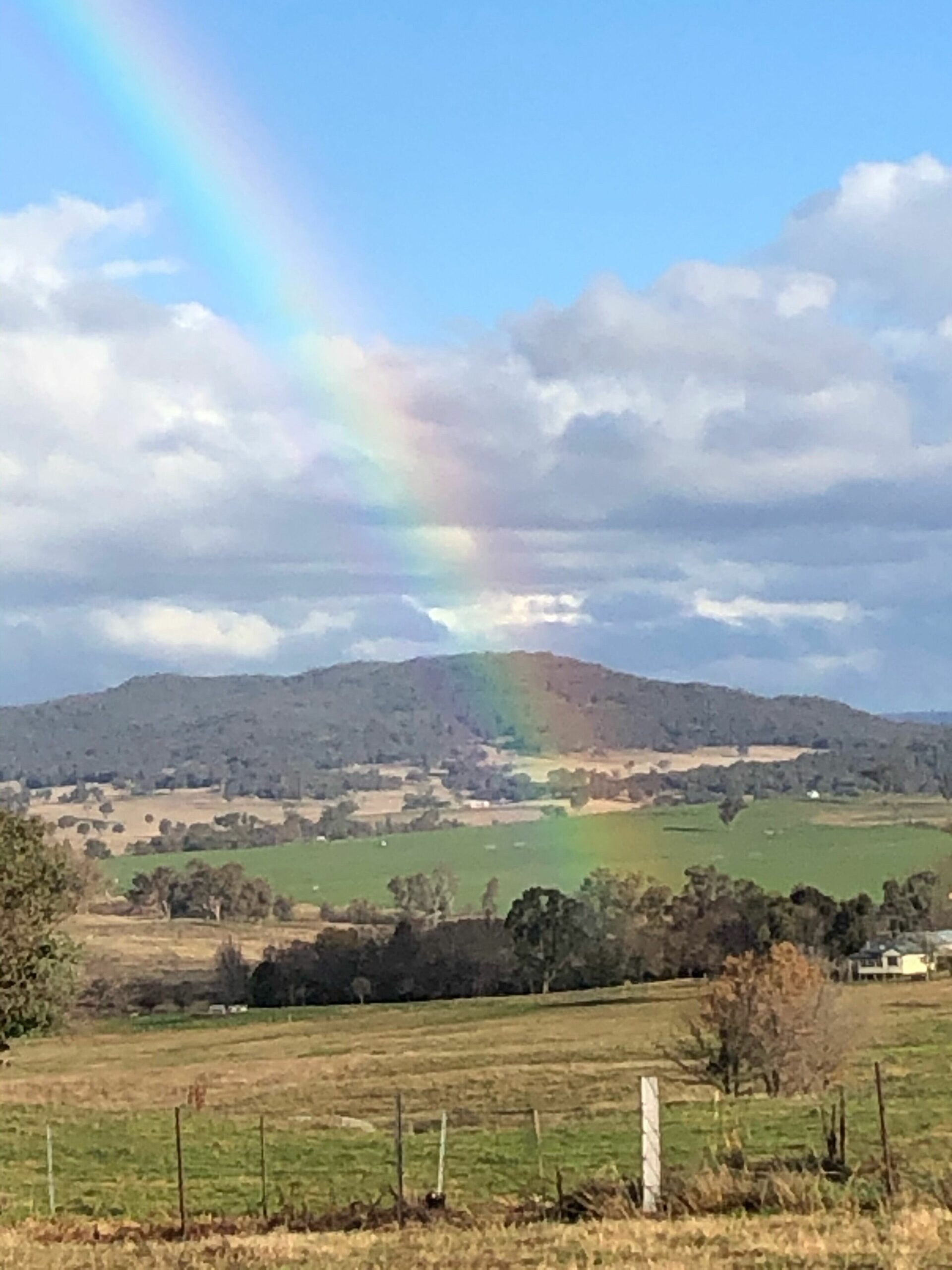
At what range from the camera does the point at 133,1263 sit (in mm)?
16562

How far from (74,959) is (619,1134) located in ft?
43.0

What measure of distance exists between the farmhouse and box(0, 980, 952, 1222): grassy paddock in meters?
7.08

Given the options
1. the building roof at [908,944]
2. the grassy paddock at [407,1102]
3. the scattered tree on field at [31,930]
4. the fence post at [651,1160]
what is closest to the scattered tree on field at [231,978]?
the grassy paddock at [407,1102]

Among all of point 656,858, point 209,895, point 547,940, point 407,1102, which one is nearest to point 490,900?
point 656,858

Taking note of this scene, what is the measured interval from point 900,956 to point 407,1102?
58913mm

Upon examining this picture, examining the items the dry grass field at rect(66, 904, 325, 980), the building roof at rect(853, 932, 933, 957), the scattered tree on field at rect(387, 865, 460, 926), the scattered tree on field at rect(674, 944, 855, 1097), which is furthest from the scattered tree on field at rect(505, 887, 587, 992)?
the scattered tree on field at rect(674, 944, 855, 1097)

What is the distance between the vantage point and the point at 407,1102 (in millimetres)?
55250

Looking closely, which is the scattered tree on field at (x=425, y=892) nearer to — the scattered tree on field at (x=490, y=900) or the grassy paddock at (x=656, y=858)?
the grassy paddock at (x=656, y=858)

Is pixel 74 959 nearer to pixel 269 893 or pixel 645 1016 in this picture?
pixel 645 1016

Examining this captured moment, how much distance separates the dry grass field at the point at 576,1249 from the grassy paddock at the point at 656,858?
109 m

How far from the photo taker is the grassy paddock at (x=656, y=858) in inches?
5595

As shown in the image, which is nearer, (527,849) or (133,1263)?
(133,1263)

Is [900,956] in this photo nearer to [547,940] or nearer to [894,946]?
[894,946]

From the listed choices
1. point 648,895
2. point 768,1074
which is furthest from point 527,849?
point 768,1074
